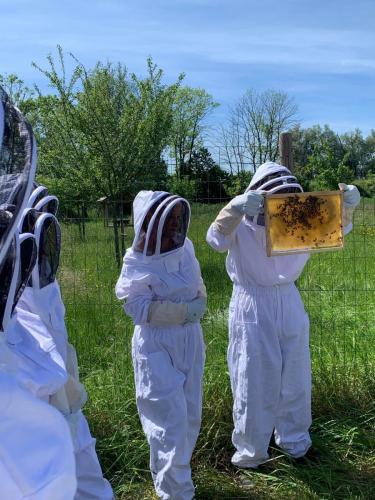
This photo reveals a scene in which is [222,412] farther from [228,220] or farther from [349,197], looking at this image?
[349,197]

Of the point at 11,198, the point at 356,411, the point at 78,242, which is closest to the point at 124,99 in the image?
the point at 78,242

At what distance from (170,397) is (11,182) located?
1.98 metres

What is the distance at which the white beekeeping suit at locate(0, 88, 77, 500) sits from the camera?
119 cm

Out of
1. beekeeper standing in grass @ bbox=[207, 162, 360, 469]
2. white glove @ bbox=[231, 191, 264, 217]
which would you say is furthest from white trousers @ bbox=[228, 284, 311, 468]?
white glove @ bbox=[231, 191, 264, 217]

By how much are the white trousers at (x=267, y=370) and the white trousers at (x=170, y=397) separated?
0.42 m

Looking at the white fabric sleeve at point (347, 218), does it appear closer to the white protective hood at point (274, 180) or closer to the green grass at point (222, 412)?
the white protective hood at point (274, 180)

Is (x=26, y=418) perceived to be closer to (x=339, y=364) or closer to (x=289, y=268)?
(x=289, y=268)

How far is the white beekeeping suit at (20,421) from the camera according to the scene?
1.19 m

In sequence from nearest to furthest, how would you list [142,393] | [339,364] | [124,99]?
[142,393]
[339,364]
[124,99]

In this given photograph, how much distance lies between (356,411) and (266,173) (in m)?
1.88

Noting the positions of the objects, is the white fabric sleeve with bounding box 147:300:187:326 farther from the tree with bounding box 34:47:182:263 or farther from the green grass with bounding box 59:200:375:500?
→ the tree with bounding box 34:47:182:263

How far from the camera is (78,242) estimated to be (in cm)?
Result: 588

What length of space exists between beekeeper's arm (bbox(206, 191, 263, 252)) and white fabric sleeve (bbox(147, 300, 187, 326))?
0.60 metres

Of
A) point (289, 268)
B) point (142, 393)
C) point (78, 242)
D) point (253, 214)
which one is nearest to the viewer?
point (142, 393)
